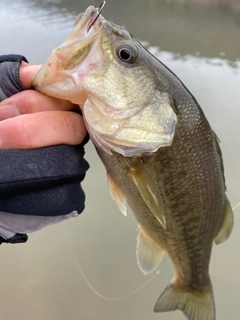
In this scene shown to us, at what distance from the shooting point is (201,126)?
0.78m

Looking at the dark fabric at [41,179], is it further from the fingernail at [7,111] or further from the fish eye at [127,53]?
the fish eye at [127,53]

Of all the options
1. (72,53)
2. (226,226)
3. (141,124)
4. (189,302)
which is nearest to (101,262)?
(189,302)

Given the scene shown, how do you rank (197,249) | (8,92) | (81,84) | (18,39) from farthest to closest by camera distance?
1. (18,39)
2. (197,249)
3. (8,92)
4. (81,84)

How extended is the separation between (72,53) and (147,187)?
32cm

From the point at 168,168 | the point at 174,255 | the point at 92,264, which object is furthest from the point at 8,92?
the point at 92,264

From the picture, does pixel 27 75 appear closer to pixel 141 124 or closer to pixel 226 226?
pixel 141 124

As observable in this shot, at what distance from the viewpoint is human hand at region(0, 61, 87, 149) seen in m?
0.65

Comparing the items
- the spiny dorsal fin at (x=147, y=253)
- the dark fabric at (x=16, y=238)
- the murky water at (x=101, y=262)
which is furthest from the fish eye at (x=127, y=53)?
the murky water at (x=101, y=262)

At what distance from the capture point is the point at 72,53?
62 cm

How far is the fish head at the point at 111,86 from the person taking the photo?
63cm

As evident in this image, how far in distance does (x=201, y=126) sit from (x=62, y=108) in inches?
13.1

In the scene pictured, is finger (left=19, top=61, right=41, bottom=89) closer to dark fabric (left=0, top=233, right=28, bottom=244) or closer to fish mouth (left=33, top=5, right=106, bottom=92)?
fish mouth (left=33, top=5, right=106, bottom=92)

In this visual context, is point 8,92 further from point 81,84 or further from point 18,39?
point 18,39

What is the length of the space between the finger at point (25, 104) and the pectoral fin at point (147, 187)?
0.24 m
